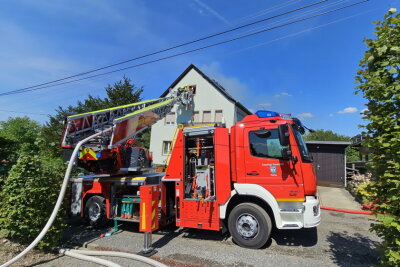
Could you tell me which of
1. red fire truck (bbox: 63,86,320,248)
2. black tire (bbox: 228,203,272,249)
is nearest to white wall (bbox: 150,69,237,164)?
red fire truck (bbox: 63,86,320,248)

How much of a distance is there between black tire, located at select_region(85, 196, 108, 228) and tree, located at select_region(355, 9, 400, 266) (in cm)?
662

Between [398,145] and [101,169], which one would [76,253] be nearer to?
[101,169]

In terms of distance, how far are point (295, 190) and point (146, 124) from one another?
5.52 meters

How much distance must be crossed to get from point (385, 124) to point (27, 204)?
6.48m

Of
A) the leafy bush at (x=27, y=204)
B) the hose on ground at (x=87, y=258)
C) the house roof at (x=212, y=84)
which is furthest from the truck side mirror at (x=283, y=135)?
the house roof at (x=212, y=84)

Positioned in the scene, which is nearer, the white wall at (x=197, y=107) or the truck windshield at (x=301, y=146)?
the truck windshield at (x=301, y=146)

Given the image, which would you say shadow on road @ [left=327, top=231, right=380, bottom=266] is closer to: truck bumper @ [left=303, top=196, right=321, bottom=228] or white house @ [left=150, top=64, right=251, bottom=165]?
truck bumper @ [left=303, top=196, right=321, bottom=228]

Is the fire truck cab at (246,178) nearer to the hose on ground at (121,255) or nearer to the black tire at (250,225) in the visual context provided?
the black tire at (250,225)

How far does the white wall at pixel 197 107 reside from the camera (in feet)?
72.9

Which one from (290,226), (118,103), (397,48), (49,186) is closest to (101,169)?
(49,186)

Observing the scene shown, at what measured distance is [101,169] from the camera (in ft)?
24.7

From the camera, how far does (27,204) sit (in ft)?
17.0

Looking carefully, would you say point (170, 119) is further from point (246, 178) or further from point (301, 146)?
point (301, 146)

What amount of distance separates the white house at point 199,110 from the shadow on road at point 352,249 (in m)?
15.2
